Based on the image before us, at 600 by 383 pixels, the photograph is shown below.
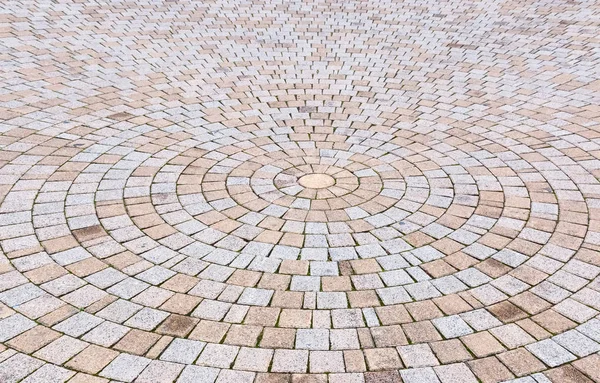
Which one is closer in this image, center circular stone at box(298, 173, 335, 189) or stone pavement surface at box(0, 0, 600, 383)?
stone pavement surface at box(0, 0, 600, 383)

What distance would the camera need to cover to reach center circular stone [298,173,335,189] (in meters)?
5.27

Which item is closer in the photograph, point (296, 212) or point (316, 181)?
point (296, 212)

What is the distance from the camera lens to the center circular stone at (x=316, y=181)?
5.27 m

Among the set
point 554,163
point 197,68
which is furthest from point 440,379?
point 197,68

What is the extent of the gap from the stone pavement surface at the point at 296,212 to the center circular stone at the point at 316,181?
2cm

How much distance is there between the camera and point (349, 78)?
8.14 metres

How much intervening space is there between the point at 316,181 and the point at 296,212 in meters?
0.61

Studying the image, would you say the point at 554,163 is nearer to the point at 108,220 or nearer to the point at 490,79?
the point at 490,79

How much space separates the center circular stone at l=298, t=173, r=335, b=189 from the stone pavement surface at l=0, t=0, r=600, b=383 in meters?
0.02

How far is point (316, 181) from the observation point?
5340mm

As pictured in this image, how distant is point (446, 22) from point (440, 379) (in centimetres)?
968

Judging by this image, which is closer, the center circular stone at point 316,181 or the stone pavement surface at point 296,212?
the stone pavement surface at point 296,212

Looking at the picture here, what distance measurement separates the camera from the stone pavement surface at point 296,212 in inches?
129

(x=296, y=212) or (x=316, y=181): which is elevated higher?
(x=316, y=181)
